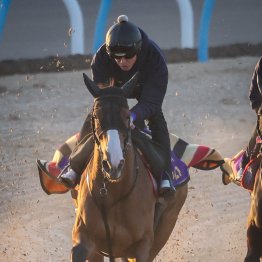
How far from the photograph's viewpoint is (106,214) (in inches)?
287

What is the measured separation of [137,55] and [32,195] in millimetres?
3991

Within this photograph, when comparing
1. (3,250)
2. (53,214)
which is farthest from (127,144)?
(53,214)

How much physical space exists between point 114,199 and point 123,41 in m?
1.25

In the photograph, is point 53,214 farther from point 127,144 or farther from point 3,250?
point 127,144

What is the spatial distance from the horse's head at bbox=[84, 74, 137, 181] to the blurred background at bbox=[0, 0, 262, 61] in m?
9.18

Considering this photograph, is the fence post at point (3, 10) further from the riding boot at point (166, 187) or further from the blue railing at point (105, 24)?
the riding boot at point (166, 187)

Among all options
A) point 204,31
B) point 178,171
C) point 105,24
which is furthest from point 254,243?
point 204,31

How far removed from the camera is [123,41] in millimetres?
7512

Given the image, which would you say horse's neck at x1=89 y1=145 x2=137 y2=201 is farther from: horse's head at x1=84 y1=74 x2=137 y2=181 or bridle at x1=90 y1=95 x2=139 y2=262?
horse's head at x1=84 y1=74 x2=137 y2=181

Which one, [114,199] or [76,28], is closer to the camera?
[114,199]

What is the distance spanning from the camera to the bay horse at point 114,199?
22.7 ft

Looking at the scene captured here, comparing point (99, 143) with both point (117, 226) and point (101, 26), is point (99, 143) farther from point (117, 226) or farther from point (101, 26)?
point (101, 26)

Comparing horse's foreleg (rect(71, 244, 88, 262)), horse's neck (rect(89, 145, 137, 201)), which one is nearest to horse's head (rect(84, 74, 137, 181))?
horse's neck (rect(89, 145, 137, 201))

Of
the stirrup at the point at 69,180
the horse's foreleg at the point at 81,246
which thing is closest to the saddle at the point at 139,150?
the stirrup at the point at 69,180
